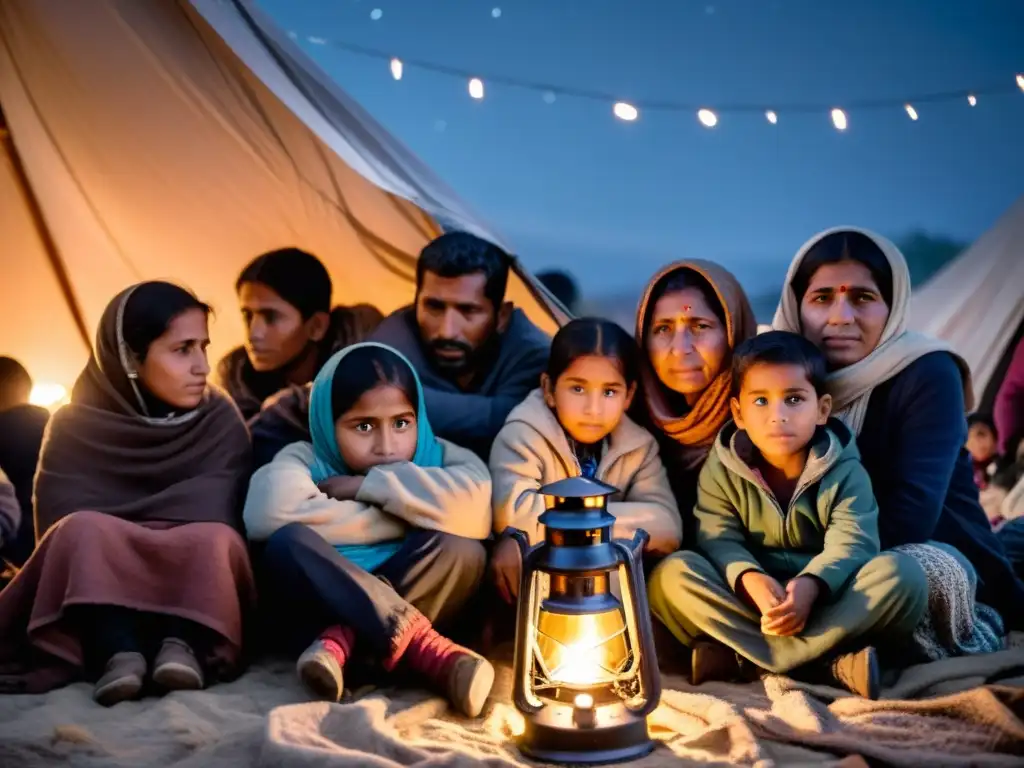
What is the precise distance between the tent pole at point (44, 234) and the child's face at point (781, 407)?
247 centimetres

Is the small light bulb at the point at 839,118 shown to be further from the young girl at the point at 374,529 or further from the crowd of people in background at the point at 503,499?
the young girl at the point at 374,529

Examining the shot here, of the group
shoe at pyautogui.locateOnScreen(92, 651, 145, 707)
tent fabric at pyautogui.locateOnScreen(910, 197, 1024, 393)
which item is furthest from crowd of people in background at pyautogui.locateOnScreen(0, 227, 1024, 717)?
tent fabric at pyautogui.locateOnScreen(910, 197, 1024, 393)

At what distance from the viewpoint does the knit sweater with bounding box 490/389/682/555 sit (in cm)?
221

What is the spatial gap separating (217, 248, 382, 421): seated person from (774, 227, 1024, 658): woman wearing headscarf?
152cm

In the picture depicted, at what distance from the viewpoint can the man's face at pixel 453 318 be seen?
109 inches

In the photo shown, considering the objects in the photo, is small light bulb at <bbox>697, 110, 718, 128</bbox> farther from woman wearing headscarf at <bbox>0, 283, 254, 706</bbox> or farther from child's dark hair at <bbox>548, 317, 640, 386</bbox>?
woman wearing headscarf at <bbox>0, 283, 254, 706</bbox>

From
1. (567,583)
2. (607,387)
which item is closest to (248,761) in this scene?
(567,583)

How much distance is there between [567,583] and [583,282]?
4.89 metres

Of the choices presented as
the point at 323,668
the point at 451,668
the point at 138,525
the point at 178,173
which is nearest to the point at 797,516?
the point at 451,668

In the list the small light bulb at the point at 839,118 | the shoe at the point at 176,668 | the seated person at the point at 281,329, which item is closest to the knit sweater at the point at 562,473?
the shoe at the point at 176,668

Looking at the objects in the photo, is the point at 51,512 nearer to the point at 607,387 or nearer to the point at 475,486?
the point at 475,486

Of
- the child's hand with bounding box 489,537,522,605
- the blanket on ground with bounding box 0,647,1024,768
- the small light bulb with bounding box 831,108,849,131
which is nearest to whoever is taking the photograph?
the blanket on ground with bounding box 0,647,1024,768

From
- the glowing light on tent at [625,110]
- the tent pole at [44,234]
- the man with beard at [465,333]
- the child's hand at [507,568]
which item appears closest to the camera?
the child's hand at [507,568]

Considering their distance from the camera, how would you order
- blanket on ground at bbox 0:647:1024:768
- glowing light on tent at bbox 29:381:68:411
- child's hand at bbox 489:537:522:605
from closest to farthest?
blanket on ground at bbox 0:647:1024:768, child's hand at bbox 489:537:522:605, glowing light on tent at bbox 29:381:68:411
